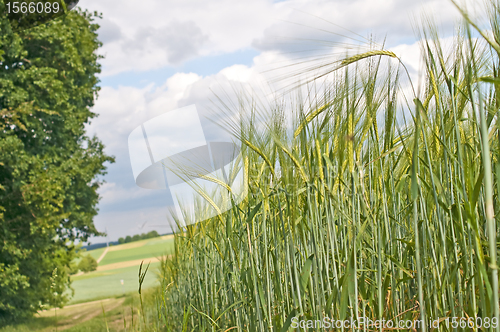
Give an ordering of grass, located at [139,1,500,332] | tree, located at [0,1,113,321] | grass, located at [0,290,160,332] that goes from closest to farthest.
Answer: grass, located at [139,1,500,332]
tree, located at [0,1,113,321]
grass, located at [0,290,160,332]

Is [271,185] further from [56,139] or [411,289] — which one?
[56,139]

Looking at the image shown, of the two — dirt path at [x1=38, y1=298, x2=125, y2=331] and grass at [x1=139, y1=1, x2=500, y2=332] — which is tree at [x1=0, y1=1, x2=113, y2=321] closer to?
dirt path at [x1=38, y1=298, x2=125, y2=331]

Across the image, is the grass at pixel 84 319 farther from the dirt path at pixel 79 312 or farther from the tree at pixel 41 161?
the tree at pixel 41 161

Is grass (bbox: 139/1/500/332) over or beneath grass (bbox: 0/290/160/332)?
over

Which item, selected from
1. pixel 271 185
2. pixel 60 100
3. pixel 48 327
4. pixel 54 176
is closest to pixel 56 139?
pixel 60 100

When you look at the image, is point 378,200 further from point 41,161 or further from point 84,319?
point 84,319

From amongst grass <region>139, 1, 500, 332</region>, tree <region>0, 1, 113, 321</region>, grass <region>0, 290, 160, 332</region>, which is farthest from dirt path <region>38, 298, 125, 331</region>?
grass <region>139, 1, 500, 332</region>

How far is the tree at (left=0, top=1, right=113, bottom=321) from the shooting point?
19.1 ft

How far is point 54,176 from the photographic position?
5.87 meters

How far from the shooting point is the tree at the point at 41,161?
5.81 meters

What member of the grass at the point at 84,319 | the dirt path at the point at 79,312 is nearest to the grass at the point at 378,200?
the grass at the point at 84,319

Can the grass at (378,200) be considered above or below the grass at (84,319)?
above

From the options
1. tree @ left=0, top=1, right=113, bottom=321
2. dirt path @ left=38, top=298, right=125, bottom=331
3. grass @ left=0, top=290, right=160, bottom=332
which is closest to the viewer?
tree @ left=0, top=1, right=113, bottom=321

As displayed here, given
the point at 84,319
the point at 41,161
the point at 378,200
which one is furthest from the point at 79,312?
the point at 378,200
